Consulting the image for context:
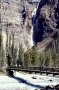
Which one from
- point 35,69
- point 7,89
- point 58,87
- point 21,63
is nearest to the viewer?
point 58,87

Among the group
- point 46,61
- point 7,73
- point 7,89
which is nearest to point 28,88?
point 7,89

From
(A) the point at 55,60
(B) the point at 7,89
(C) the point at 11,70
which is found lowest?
(A) the point at 55,60

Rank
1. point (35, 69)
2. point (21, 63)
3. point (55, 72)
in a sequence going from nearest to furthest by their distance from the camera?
point (55, 72)
point (35, 69)
point (21, 63)

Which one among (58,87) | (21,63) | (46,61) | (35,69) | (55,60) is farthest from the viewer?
(55,60)

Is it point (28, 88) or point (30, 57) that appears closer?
point (28, 88)

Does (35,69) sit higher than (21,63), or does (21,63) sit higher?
(35,69)

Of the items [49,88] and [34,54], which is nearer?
[49,88]

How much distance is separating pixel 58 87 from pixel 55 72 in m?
16.3

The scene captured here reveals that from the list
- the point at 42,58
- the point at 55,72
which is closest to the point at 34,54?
the point at 42,58

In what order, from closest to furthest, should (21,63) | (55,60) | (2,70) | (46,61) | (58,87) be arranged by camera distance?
(58,87) < (2,70) < (21,63) < (46,61) < (55,60)

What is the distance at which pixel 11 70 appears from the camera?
9562cm

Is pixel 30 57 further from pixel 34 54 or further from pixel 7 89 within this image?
pixel 7 89

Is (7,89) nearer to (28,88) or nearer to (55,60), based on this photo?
(28,88)

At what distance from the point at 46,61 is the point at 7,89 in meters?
84.7
